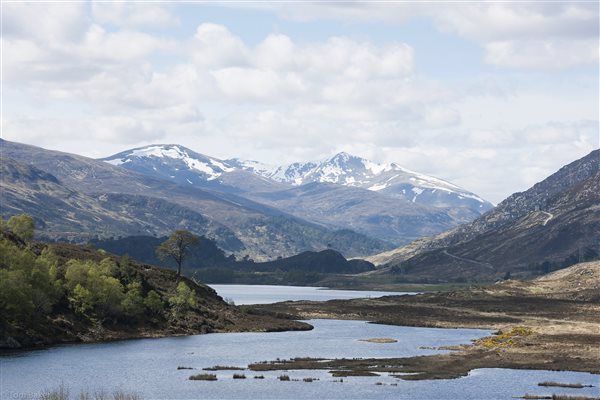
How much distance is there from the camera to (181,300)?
17012cm

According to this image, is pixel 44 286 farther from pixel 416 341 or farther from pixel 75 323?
pixel 416 341

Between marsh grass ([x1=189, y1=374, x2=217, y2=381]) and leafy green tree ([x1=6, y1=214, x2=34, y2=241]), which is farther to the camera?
leafy green tree ([x1=6, y1=214, x2=34, y2=241])

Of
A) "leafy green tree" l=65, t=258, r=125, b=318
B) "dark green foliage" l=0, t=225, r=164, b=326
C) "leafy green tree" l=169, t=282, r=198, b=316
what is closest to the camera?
"dark green foliage" l=0, t=225, r=164, b=326

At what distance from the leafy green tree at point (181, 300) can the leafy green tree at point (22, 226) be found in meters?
30.5

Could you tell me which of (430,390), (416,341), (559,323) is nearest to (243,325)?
(416,341)

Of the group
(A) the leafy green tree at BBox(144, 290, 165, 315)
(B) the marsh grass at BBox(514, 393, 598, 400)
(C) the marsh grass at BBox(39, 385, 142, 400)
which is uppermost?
(A) the leafy green tree at BBox(144, 290, 165, 315)

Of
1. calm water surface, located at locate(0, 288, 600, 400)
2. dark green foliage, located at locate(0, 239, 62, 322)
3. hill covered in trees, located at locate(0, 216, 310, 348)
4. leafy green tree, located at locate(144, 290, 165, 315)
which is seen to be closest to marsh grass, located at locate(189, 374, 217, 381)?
calm water surface, located at locate(0, 288, 600, 400)

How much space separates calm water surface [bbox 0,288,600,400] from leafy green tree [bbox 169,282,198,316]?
15165 mm

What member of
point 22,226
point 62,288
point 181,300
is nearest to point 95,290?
point 62,288

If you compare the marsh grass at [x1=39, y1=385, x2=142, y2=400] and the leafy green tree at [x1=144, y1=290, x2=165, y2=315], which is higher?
the leafy green tree at [x1=144, y1=290, x2=165, y2=315]

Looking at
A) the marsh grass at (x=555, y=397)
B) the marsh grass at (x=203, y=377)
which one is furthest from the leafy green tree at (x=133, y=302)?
the marsh grass at (x=555, y=397)

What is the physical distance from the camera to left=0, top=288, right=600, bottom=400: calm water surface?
96375 millimetres

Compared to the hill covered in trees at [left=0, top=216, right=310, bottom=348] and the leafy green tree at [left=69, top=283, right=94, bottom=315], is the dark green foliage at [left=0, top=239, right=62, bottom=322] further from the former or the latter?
the leafy green tree at [left=69, top=283, right=94, bottom=315]

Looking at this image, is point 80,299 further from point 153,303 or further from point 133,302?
point 153,303
